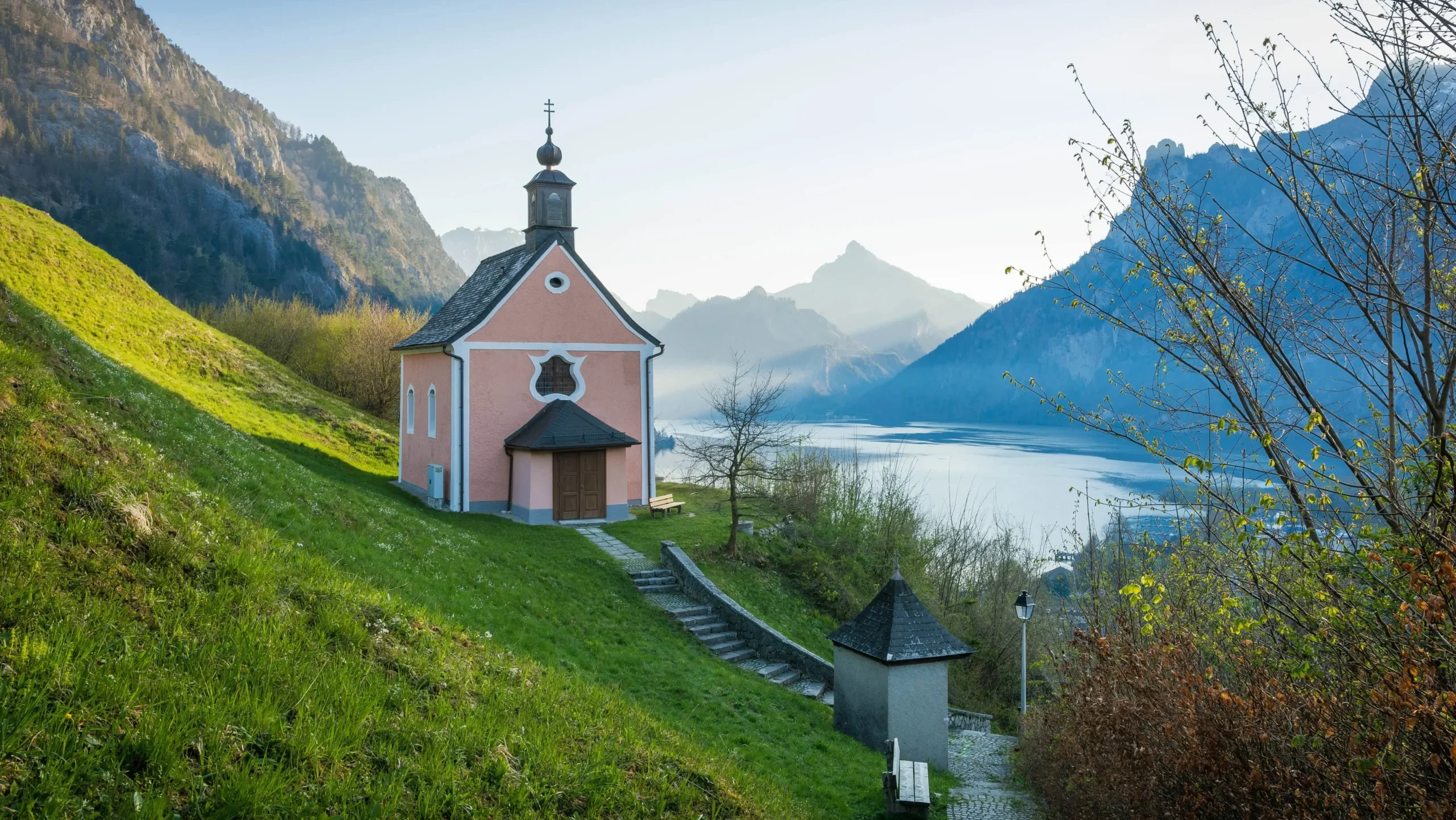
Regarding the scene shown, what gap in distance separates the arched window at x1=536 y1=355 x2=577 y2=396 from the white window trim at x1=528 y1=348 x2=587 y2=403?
0.23 feet

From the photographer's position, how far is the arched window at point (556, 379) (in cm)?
2395

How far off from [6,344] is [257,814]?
19.3 ft

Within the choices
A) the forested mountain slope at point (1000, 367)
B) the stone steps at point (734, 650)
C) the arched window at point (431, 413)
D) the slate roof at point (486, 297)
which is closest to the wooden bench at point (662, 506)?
the slate roof at point (486, 297)

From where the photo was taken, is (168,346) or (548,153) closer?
(548,153)

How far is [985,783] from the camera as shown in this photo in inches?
451

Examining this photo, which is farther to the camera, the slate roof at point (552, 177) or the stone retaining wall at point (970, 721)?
the slate roof at point (552, 177)

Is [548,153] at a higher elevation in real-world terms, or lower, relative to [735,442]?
higher

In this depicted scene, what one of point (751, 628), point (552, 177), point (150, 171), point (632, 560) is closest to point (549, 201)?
point (552, 177)

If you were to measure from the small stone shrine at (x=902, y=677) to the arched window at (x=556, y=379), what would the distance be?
14.0 metres

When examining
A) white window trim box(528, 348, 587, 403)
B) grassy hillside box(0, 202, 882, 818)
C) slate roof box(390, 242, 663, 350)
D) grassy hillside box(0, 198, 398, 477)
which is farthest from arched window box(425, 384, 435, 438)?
grassy hillside box(0, 202, 882, 818)

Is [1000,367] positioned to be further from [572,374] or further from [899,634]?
[899,634]

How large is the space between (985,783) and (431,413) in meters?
18.9

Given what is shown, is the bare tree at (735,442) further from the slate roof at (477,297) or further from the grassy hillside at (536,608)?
the slate roof at (477,297)

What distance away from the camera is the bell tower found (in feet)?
82.4
